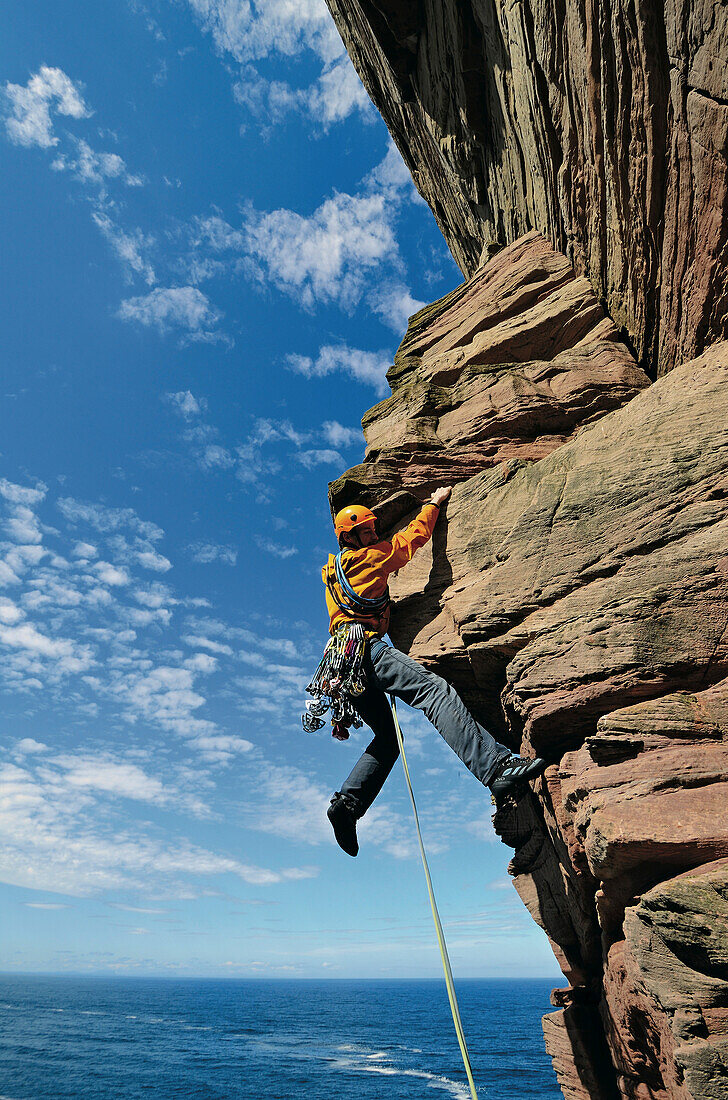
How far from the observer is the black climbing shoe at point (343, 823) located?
714 centimetres

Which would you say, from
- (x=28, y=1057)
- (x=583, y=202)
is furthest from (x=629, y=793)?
(x=28, y=1057)

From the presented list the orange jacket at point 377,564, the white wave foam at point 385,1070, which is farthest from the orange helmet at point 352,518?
the white wave foam at point 385,1070

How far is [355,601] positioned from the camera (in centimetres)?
714

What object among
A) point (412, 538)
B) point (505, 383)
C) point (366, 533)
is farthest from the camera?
point (505, 383)

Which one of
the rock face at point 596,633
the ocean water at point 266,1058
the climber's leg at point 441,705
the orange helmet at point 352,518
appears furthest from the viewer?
the ocean water at point 266,1058

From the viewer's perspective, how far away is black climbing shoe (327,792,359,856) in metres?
7.14

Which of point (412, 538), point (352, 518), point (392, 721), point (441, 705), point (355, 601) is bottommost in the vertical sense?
point (441, 705)

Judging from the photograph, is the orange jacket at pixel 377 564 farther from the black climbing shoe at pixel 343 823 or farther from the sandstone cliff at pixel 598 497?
the black climbing shoe at pixel 343 823

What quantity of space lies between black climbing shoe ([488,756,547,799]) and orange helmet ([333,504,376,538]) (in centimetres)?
340

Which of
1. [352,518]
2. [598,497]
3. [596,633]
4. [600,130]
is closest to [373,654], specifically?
[352,518]

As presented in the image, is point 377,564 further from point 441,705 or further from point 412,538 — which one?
point 441,705

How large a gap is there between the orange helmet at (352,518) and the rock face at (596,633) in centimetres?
45

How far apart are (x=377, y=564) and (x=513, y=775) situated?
111 inches

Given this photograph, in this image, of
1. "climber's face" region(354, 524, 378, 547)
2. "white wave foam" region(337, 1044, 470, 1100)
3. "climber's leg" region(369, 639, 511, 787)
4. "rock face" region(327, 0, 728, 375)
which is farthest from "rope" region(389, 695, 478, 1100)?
"white wave foam" region(337, 1044, 470, 1100)
